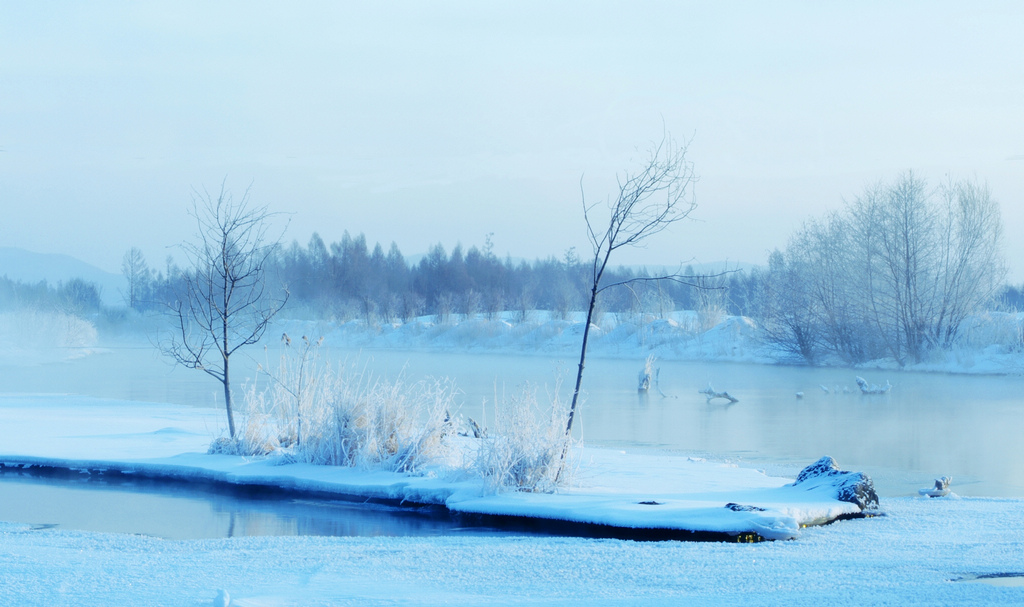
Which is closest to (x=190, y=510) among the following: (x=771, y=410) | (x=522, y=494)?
(x=522, y=494)

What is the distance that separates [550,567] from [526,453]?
2.47 meters

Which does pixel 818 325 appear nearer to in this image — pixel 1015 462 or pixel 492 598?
pixel 1015 462

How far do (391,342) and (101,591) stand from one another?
40993 millimetres

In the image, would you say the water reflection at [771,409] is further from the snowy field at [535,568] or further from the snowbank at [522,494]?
the snowy field at [535,568]

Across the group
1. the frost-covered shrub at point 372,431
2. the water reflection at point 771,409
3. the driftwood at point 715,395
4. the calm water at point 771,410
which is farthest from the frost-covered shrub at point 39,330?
the frost-covered shrub at point 372,431

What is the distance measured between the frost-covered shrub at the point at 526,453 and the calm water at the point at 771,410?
936mm

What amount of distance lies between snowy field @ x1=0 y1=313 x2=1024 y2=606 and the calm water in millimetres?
2736

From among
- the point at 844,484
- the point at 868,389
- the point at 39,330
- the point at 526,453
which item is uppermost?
the point at 39,330

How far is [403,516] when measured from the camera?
23.8ft

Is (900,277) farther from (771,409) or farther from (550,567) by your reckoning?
(550,567)

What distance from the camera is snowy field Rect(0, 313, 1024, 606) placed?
174 inches

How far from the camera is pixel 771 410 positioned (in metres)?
17.0

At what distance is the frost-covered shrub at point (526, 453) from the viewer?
7551 mm

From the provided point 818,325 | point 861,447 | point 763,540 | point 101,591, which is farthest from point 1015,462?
point 818,325
